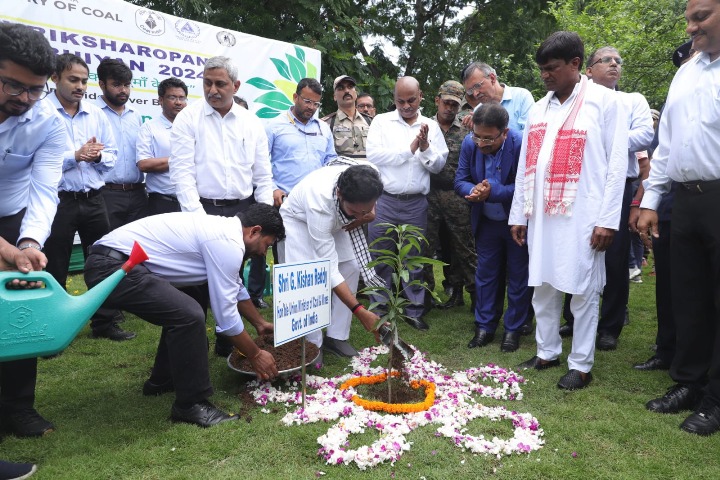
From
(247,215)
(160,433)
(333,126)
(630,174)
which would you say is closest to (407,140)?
(333,126)

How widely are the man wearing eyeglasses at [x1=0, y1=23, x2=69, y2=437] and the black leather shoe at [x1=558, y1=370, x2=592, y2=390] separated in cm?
326

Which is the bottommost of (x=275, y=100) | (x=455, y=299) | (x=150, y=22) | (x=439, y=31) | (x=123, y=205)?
(x=455, y=299)

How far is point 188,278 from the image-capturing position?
345 cm

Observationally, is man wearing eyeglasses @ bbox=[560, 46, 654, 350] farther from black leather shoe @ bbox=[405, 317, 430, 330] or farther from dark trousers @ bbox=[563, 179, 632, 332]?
black leather shoe @ bbox=[405, 317, 430, 330]

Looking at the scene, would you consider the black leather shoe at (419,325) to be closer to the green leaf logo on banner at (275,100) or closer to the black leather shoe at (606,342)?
the black leather shoe at (606,342)

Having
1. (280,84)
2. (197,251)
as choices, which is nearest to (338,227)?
(197,251)

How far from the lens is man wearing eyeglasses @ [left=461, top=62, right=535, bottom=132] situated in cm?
536

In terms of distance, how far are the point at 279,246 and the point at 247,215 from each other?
1.59 metres

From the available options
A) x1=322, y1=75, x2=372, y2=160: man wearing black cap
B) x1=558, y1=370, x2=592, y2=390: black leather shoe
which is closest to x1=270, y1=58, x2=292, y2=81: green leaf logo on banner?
x1=322, y1=75, x2=372, y2=160: man wearing black cap

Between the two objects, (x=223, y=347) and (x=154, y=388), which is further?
(x=223, y=347)

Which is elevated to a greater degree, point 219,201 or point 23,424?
point 219,201

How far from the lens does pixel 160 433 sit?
3.19 m

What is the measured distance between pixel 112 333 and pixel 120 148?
1756 millimetres

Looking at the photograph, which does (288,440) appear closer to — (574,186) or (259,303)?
(574,186)
